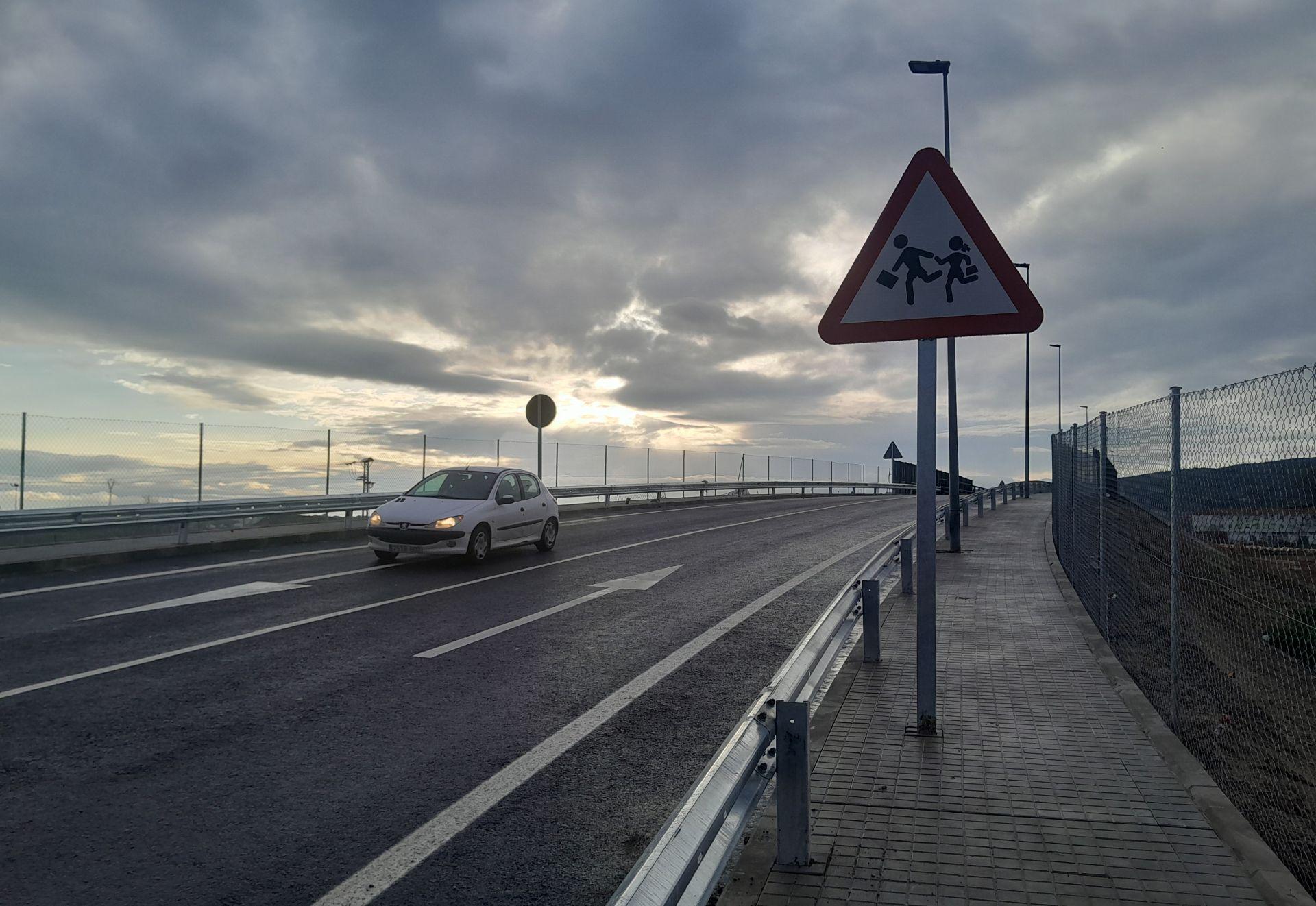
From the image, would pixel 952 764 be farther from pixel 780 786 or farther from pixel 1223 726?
pixel 1223 726

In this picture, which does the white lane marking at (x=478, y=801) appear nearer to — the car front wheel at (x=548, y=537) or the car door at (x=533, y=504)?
the car door at (x=533, y=504)

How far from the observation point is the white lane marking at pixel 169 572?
34.2ft

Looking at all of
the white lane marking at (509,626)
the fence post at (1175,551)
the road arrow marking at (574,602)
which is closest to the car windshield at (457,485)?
the road arrow marking at (574,602)

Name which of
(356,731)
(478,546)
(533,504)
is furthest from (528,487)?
(356,731)

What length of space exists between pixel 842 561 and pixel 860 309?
975cm

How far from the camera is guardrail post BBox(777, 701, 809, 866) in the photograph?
3.17 meters

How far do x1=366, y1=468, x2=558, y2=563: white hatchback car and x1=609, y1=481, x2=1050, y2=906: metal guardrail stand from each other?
9.15 m

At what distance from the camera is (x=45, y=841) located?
3717mm

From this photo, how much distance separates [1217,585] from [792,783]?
12.8 feet

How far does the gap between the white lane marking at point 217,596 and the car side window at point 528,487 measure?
4.90 metres

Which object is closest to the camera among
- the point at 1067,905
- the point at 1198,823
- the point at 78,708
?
the point at 1067,905

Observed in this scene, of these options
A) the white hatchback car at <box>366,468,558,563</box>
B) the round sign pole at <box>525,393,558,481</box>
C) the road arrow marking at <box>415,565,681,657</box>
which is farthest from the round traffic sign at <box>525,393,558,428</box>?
the road arrow marking at <box>415,565,681,657</box>

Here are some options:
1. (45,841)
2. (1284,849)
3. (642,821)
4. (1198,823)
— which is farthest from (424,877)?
(1284,849)

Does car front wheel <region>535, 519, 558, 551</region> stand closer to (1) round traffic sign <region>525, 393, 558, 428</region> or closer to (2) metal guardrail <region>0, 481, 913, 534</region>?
(2) metal guardrail <region>0, 481, 913, 534</region>
